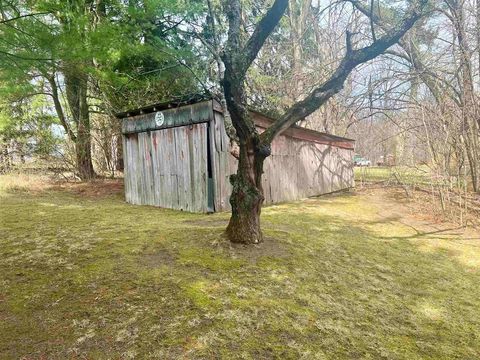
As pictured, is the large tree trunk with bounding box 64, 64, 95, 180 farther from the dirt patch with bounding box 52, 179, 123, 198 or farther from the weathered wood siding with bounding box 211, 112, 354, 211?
the weathered wood siding with bounding box 211, 112, 354, 211

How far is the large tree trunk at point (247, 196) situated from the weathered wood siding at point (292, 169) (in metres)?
2.57

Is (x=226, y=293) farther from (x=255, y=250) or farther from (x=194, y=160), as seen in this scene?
(x=194, y=160)

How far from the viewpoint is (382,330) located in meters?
2.62

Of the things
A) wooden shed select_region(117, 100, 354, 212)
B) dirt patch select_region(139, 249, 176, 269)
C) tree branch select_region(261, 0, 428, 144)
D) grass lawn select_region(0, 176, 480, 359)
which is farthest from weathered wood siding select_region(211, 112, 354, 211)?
dirt patch select_region(139, 249, 176, 269)

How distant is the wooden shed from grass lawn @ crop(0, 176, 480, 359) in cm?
148

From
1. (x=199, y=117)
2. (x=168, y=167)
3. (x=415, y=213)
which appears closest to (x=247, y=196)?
(x=199, y=117)

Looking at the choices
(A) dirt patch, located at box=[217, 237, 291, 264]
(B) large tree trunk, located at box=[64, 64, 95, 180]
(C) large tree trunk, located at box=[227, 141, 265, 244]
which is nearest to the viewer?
(A) dirt patch, located at box=[217, 237, 291, 264]

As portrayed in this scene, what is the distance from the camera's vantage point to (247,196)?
395cm

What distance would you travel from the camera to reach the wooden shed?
21.7 feet

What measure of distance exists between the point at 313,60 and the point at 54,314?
12853 millimetres

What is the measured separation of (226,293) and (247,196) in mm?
1319

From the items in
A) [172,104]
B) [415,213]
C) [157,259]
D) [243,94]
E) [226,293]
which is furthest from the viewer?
[415,213]

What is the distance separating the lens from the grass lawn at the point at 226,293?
2252mm

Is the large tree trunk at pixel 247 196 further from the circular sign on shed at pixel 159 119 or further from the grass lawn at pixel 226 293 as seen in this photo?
the circular sign on shed at pixel 159 119
